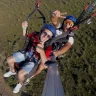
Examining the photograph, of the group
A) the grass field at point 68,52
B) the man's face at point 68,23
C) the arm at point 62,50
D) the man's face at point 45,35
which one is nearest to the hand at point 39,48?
the man's face at point 45,35

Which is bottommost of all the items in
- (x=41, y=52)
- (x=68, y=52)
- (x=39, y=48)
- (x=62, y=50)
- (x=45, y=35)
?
(x=68, y=52)

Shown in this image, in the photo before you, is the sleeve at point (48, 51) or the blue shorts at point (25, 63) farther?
the blue shorts at point (25, 63)

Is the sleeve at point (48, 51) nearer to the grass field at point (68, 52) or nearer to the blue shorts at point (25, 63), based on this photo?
the blue shorts at point (25, 63)

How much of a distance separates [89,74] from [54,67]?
535 cm

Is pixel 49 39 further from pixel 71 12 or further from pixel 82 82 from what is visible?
pixel 71 12

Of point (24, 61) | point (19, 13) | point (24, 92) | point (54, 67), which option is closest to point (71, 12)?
point (19, 13)

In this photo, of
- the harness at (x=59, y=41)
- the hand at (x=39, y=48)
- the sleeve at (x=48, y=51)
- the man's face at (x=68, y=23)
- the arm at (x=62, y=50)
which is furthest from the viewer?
the man's face at (x=68, y=23)

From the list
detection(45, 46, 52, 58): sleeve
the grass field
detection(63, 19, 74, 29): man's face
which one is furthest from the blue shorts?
detection(63, 19, 74, 29): man's face

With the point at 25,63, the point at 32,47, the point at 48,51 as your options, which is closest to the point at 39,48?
the point at 48,51

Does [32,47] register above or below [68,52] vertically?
above

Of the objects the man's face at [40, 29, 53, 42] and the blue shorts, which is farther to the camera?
the blue shorts

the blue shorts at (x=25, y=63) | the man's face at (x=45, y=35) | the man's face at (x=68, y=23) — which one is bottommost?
the blue shorts at (x=25, y=63)

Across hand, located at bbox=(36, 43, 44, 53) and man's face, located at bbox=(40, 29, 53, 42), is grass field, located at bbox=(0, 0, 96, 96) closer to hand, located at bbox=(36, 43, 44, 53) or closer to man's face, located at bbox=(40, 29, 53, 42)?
man's face, located at bbox=(40, 29, 53, 42)

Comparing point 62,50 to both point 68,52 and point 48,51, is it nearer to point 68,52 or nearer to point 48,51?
point 48,51
